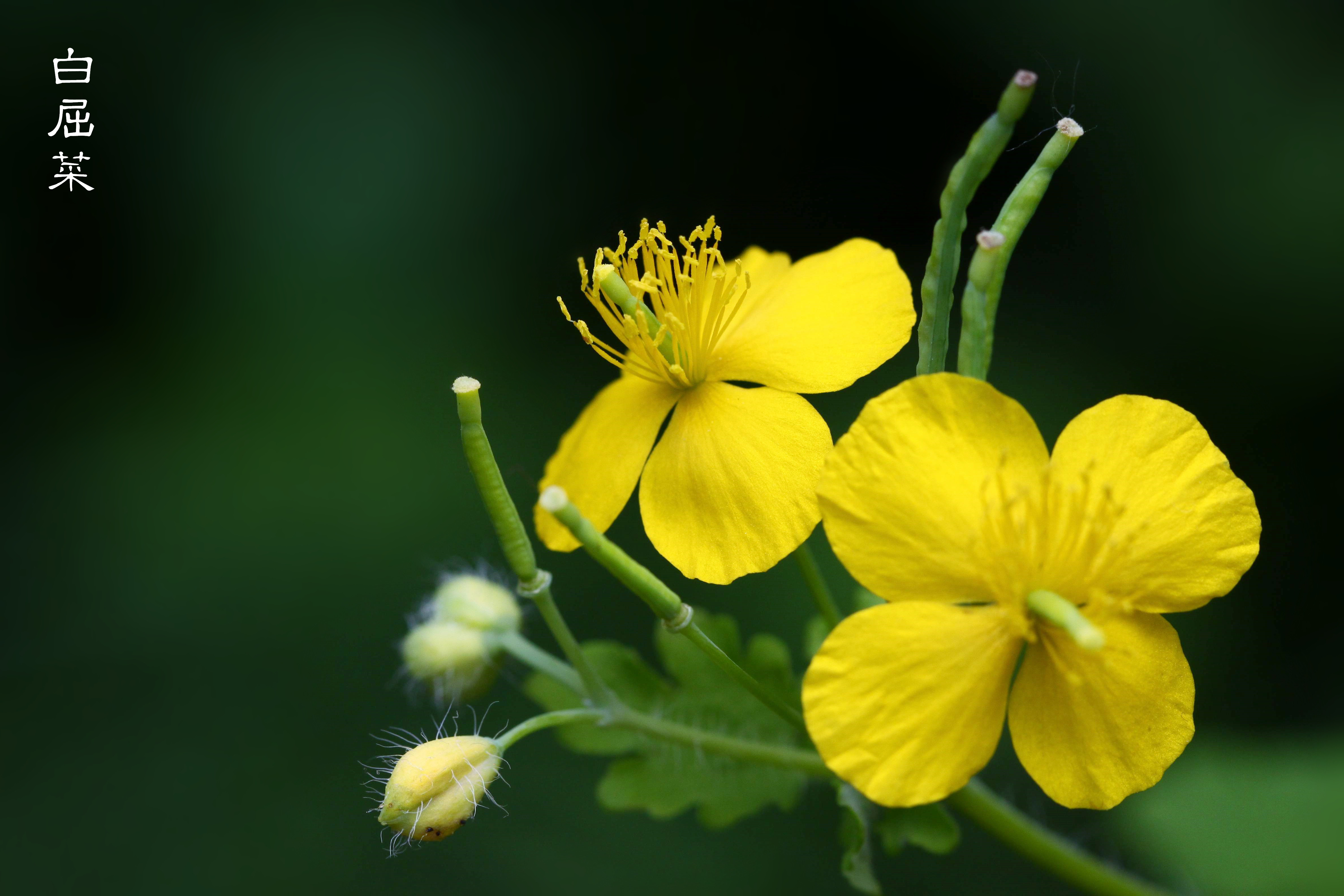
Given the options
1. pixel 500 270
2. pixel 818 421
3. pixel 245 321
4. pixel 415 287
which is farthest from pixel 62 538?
pixel 818 421

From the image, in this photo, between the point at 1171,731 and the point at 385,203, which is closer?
the point at 1171,731

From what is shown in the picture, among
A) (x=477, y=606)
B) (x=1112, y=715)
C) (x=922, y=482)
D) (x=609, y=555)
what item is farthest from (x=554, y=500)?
(x=1112, y=715)

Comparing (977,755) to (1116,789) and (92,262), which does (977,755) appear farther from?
(92,262)

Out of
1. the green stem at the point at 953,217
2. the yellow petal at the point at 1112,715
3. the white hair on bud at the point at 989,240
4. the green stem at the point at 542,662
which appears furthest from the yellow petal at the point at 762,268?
the yellow petal at the point at 1112,715

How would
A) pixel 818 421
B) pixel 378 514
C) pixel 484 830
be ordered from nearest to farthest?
pixel 818 421 → pixel 484 830 → pixel 378 514

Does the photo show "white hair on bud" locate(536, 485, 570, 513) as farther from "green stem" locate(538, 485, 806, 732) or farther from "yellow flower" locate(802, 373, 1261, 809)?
"yellow flower" locate(802, 373, 1261, 809)

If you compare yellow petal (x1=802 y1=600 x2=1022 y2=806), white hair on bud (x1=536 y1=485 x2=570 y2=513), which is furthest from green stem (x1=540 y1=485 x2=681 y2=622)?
yellow petal (x1=802 y1=600 x2=1022 y2=806)
